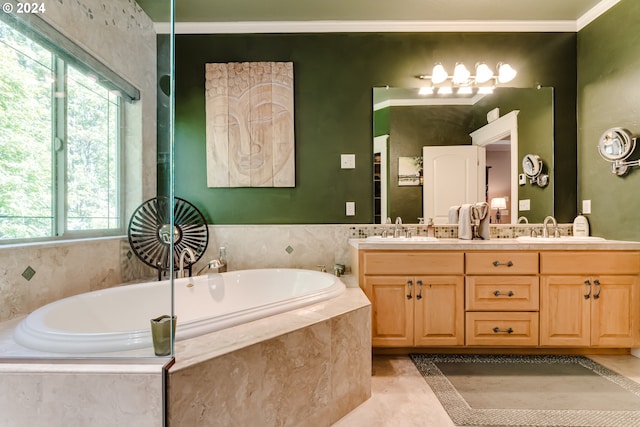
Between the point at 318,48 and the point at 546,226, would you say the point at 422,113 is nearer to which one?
the point at 318,48

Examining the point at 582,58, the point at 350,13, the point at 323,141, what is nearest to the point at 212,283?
the point at 323,141

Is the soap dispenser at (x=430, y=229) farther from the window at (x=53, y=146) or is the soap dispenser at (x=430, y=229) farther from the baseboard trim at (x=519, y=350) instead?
the window at (x=53, y=146)

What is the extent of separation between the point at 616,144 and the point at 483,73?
1071 mm

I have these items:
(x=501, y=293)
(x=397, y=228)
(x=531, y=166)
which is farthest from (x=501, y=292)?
(x=531, y=166)

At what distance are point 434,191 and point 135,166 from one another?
2260mm

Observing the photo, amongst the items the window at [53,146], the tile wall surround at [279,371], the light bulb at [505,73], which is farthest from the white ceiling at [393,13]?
the tile wall surround at [279,371]

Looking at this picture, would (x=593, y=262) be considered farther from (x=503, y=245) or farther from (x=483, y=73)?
(x=483, y=73)

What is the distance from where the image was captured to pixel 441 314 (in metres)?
2.02

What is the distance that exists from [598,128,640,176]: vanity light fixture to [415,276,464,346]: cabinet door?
1435 mm

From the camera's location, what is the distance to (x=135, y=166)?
209cm

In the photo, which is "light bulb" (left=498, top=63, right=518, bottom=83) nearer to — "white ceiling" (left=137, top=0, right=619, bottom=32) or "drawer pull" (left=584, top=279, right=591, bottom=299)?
"white ceiling" (left=137, top=0, right=619, bottom=32)

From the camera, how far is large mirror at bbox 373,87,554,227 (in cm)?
250

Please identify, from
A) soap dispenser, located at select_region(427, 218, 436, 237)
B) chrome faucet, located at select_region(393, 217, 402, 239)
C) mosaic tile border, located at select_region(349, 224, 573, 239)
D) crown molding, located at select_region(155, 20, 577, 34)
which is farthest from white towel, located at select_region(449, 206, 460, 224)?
crown molding, located at select_region(155, 20, 577, 34)

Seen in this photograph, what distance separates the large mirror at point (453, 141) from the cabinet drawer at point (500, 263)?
22.3 inches
